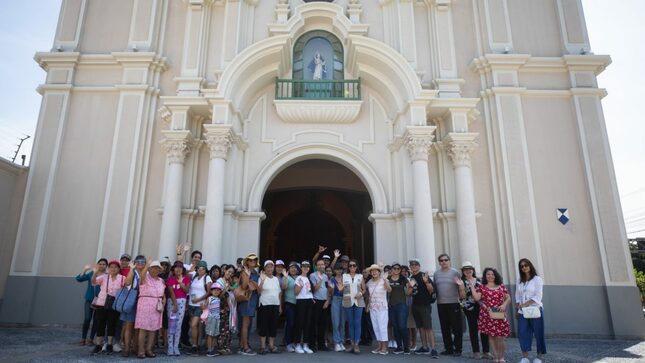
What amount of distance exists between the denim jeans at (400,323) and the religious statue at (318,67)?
6588 mm

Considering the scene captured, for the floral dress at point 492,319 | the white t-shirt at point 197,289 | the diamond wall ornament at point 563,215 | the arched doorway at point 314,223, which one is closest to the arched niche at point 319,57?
the arched doorway at point 314,223

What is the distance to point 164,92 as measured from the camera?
1163cm

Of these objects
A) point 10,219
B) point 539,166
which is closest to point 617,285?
point 539,166

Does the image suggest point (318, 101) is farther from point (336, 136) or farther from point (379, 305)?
point (379, 305)

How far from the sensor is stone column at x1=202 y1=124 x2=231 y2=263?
9531mm

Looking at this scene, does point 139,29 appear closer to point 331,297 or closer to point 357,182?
point 357,182

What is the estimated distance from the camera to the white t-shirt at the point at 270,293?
7.16m

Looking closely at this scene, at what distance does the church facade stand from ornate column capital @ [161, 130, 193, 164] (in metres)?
0.03

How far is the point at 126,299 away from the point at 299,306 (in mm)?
2872

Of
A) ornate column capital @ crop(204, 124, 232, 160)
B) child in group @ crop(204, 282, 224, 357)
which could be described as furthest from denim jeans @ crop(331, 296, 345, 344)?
ornate column capital @ crop(204, 124, 232, 160)

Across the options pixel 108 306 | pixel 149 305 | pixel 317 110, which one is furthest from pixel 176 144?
pixel 149 305

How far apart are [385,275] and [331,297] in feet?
3.55

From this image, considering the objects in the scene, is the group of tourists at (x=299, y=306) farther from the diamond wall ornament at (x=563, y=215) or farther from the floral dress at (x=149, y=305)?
the diamond wall ornament at (x=563, y=215)

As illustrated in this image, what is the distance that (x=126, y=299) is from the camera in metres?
6.68
